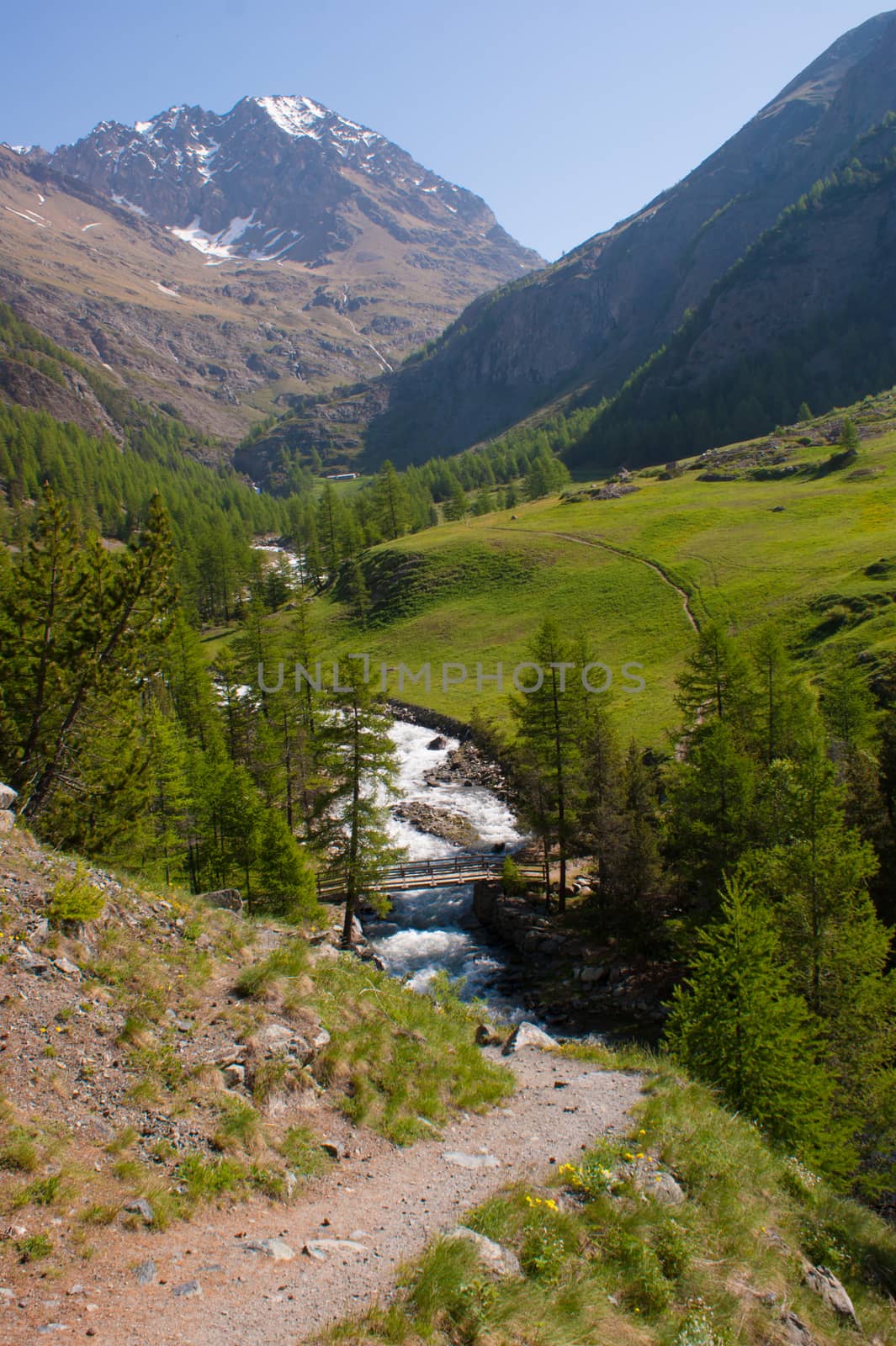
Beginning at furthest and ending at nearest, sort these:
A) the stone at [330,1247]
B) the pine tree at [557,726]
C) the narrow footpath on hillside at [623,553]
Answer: the narrow footpath on hillside at [623,553] < the pine tree at [557,726] < the stone at [330,1247]

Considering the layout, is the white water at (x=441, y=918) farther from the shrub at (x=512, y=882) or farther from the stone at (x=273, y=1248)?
the stone at (x=273, y=1248)

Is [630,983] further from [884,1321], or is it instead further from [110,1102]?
[110,1102]

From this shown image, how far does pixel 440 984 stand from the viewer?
19.8m

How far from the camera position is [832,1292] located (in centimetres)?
1030

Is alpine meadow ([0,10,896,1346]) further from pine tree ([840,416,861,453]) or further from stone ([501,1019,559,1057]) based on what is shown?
pine tree ([840,416,861,453])

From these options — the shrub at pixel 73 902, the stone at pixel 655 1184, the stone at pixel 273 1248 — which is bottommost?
the stone at pixel 655 1184

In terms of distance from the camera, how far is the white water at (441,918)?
31906mm

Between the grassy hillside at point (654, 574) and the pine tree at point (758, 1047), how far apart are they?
35244 millimetres

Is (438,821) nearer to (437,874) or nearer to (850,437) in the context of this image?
(437,874)

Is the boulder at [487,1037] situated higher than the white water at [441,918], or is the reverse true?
the boulder at [487,1037]

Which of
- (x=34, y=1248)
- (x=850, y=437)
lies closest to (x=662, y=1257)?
(x=34, y=1248)

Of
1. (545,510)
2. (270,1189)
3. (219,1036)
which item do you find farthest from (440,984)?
(545,510)

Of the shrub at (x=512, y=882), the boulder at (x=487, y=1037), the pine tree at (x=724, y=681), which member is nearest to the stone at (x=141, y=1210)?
the boulder at (x=487, y=1037)

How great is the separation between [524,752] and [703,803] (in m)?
10.3
